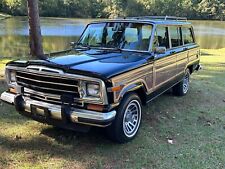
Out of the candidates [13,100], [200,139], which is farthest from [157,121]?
[13,100]

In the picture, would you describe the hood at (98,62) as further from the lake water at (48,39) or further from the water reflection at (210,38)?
the water reflection at (210,38)

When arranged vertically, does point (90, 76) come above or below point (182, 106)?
above

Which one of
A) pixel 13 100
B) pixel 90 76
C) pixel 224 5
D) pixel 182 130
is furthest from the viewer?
pixel 224 5

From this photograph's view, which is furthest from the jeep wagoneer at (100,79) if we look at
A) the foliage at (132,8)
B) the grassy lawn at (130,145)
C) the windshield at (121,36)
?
the foliage at (132,8)

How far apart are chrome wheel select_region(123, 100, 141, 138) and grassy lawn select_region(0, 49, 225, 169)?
19 cm

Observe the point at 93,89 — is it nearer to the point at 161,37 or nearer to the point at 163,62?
the point at 163,62

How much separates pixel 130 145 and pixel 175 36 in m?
3.12

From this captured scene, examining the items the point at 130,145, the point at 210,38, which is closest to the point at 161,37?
the point at 130,145

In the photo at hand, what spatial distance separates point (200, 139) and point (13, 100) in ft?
10.4

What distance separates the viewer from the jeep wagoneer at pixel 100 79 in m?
4.21

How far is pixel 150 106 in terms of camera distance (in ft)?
22.1

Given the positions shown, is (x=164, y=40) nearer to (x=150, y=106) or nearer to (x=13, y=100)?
(x=150, y=106)

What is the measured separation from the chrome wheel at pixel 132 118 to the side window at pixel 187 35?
3171 millimetres

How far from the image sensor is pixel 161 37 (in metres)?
6.12
